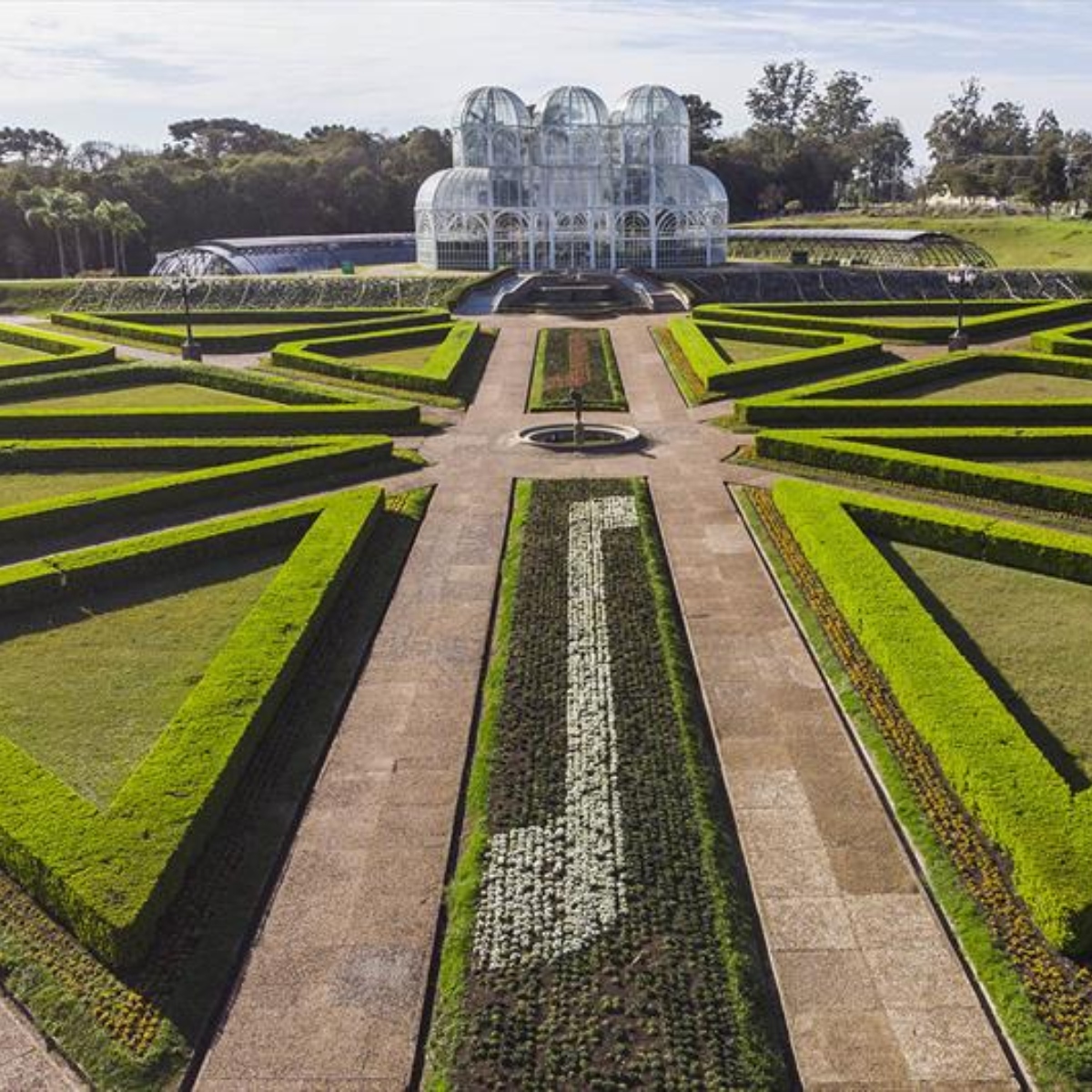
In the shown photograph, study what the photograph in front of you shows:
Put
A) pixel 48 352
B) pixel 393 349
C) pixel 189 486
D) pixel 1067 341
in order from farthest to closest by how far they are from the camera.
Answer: pixel 48 352, pixel 393 349, pixel 1067 341, pixel 189 486

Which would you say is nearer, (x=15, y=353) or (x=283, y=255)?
(x=15, y=353)

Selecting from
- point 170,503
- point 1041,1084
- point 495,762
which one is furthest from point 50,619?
point 1041,1084

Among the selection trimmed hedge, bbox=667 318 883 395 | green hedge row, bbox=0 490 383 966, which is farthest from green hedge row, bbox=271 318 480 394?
green hedge row, bbox=0 490 383 966

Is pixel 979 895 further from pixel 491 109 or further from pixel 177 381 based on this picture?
pixel 491 109

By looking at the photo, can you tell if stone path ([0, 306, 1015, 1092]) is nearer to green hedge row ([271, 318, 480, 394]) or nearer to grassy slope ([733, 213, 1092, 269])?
green hedge row ([271, 318, 480, 394])

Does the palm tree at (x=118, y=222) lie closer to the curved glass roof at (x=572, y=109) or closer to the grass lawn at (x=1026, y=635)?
the curved glass roof at (x=572, y=109)

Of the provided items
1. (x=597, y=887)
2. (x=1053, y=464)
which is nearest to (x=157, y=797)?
(x=597, y=887)

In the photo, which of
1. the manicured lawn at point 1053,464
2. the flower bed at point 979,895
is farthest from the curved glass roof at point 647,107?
the flower bed at point 979,895
